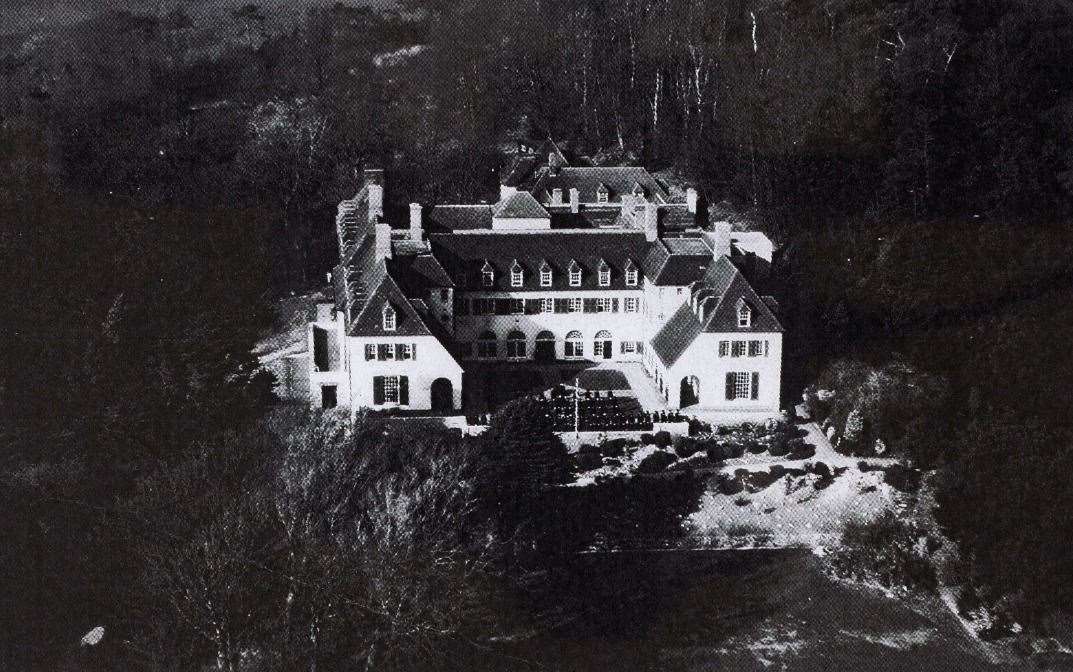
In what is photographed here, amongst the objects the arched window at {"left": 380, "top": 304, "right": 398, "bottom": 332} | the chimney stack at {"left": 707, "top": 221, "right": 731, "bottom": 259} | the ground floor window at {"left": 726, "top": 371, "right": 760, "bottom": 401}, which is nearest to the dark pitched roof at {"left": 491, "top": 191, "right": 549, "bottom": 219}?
the chimney stack at {"left": 707, "top": 221, "right": 731, "bottom": 259}

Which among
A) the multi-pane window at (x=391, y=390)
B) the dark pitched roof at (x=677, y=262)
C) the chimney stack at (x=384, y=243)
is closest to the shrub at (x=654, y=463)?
the multi-pane window at (x=391, y=390)

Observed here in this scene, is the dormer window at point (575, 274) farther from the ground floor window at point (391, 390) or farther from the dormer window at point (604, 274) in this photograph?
the ground floor window at point (391, 390)

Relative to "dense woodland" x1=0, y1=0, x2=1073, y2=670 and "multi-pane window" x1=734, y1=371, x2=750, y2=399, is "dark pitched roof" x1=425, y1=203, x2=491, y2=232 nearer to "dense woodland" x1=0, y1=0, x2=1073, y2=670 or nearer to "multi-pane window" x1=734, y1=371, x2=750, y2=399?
"dense woodland" x1=0, y1=0, x2=1073, y2=670

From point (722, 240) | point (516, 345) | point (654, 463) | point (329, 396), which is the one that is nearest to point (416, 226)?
point (516, 345)

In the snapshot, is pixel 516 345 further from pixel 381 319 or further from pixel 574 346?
pixel 381 319

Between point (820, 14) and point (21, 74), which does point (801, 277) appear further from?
point (21, 74)

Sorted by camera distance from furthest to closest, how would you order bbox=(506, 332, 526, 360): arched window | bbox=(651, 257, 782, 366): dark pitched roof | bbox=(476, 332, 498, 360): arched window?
bbox=(506, 332, 526, 360): arched window, bbox=(476, 332, 498, 360): arched window, bbox=(651, 257, 782, 366): dark pitched roof

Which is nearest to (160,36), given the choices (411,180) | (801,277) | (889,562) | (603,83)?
(411,180)
